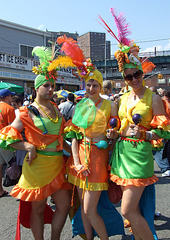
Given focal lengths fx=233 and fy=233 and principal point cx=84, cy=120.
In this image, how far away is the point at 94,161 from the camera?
8.17 feet

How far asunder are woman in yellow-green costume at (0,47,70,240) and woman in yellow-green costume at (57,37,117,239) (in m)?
0.17

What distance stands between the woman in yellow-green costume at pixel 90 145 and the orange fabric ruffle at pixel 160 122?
47 centimetres

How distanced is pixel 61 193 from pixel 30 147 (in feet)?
2.13

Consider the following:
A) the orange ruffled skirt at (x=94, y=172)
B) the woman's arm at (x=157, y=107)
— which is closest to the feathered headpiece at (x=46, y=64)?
the orange ruffled skirt at (x=94, y=172)

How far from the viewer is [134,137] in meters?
2.39

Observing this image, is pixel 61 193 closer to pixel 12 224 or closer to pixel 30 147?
pixel 30 147

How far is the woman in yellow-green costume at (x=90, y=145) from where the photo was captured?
2447 millimetres

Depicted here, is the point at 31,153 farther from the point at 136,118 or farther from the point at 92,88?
the point at 136,118

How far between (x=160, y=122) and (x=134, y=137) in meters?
0.30

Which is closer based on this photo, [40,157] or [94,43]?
[40,157]

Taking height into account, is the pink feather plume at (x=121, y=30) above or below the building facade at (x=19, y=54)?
below

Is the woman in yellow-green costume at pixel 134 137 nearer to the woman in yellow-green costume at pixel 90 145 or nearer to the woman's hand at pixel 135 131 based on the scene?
the woman's hand at pixel 135 131

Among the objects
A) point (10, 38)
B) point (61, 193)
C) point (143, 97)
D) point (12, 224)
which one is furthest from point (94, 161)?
point (10, 38)

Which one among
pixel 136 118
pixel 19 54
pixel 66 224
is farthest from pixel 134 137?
pixel 19 54
